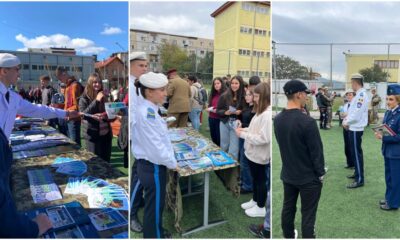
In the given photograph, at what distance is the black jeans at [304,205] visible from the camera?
1.91 m

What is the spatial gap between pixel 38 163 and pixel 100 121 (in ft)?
3.53

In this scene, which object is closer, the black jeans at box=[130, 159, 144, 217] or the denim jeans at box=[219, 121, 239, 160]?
the black jeans at box=[130, 159, 144, 217]

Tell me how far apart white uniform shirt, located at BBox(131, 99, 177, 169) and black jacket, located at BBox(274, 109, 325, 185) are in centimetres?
69

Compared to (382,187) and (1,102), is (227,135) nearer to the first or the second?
(382,187)

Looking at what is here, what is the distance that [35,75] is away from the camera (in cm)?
469

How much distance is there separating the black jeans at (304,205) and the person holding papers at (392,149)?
1.26 m

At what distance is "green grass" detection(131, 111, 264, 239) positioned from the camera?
2.30 meters

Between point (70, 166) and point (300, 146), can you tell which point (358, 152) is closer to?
point (300, 146)

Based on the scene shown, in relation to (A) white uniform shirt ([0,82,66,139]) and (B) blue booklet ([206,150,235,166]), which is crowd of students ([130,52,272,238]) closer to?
(B) blue booklet ([206,150,235,166])

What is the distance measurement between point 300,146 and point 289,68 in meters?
7.88

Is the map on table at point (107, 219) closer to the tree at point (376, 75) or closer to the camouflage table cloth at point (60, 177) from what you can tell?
the camouflage table cloth at point (60, 177)

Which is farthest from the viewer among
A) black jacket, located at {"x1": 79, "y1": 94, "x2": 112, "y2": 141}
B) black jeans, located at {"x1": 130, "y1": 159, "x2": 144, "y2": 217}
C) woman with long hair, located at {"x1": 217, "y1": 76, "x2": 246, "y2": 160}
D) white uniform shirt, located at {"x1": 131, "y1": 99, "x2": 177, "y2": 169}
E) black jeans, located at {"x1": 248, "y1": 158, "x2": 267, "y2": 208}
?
woman with long hair, located at {"x1": 217, "y1": 76, "x2": 246, "y2": 160}

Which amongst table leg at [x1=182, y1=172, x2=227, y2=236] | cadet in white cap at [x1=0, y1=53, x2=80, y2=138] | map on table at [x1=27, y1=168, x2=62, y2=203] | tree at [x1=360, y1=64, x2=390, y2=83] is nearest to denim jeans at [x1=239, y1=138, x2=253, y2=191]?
table leg at [x1=182, y1=172, x2=227, y2=236]

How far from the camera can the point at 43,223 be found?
1170 millimetres
